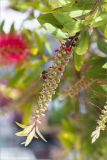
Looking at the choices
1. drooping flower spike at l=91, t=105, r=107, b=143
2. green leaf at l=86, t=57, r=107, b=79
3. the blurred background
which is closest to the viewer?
drooping flower spike at l=91, t=105, r=107, b=143

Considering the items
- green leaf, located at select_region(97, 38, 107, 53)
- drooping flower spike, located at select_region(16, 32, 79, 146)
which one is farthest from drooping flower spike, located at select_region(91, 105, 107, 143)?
green leaf, located at select_region(97, 38, 107, 53)

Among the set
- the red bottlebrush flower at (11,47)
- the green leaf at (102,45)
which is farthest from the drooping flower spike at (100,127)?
the red bottlebrush flower at (11,47)

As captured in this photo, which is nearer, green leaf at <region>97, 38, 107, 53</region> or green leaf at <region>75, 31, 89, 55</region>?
green leaf at <region>75, 31, 89, 55</region>

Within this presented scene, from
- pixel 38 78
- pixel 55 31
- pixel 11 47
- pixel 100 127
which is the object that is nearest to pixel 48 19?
pixel 55 31

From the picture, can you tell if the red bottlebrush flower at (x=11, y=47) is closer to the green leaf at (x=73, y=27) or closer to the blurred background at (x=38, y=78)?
the blurred background at (x=38, y=78)

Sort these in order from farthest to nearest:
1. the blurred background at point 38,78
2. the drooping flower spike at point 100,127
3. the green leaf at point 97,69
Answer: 1. the blurred background at point 38,78
2. the green leaf at point 97,69
3. the drooping flower spike at point 100,127

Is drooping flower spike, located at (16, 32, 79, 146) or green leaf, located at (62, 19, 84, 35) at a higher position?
green leaf, located at (62, 19, 84, 35)

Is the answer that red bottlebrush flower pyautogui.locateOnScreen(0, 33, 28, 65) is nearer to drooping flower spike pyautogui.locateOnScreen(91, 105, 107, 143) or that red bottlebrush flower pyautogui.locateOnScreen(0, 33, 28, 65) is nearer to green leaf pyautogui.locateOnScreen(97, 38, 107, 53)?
green leaf pyautogui.locateOnScreen(97, 38, 107, 53)

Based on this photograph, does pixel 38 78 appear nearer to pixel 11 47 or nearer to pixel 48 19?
pixel 11 47

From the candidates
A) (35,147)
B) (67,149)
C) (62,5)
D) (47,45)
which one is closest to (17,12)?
(47,45)
